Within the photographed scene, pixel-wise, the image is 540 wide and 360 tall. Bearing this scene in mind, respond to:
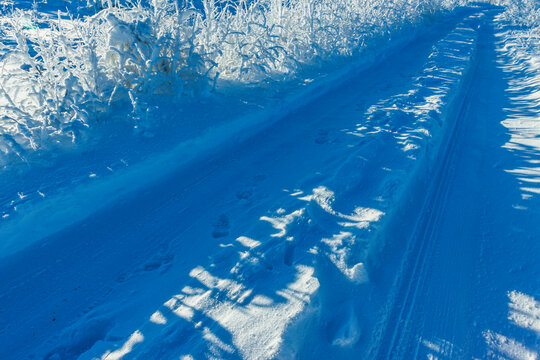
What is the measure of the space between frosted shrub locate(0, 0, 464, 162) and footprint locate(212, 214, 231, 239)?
1894mm

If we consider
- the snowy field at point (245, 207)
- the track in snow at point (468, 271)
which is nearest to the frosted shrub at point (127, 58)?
the snowy field at point (245, 207)

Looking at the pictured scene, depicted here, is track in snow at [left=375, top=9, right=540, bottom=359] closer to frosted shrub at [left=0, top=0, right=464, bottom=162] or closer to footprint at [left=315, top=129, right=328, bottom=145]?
footprint at [left=315, top=129, right=328, bottom=145]

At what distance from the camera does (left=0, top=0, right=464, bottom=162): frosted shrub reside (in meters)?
3.23

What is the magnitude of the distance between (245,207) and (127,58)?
2.69 meters

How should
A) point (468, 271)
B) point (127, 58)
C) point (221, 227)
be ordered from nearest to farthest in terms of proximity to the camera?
point (468, 271)
point (221, 227)
point (127, 58)

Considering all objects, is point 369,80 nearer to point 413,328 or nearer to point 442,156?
point 442,156

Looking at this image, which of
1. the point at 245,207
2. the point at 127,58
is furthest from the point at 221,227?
the point at 127,58

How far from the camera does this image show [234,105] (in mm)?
4355

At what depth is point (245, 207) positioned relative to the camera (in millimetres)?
2830

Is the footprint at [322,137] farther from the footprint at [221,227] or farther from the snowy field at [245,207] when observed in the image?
the footprint at [221,227]

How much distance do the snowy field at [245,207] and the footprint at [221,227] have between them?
0.01 m

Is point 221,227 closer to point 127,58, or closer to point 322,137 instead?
point 322,137

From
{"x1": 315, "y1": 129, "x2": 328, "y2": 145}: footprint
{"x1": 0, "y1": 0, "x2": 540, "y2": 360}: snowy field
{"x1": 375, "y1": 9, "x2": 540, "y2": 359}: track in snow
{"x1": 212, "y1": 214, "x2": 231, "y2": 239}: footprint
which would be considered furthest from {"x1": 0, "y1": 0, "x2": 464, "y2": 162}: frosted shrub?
{"x1": 375, "y1": 9, "x2": 540, "y2": 359}: track in snow

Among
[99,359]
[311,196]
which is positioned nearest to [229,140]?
[311,196]
